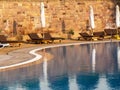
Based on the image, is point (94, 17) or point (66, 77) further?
point (94, 17)

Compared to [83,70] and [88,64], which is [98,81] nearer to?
[83,70]

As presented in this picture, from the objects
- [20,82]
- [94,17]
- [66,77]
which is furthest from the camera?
[94,17]

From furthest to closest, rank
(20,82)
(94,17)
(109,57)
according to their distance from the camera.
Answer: (94,17) → (109,57) → (20,82)

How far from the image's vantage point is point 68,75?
13.9m

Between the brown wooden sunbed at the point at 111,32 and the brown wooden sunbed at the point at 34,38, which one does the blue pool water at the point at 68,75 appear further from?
the brown wooden sunbed at the point at 111,32

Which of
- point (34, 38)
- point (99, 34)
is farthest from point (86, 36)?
point (34, 38)

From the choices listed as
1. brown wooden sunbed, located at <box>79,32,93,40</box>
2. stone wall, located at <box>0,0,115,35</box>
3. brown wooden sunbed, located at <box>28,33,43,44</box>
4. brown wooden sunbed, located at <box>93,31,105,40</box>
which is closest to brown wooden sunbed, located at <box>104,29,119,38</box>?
brown wooden sunbed, located at <box>93,31,105,40</box>

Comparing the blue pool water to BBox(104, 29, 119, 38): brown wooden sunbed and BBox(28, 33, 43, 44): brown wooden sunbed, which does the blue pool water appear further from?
BBox(104, 29, 119, 38): brown wooden sunbed

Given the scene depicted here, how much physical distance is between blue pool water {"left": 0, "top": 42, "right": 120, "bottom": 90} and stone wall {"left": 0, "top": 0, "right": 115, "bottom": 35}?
10.3 meters

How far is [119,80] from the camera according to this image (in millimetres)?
12703

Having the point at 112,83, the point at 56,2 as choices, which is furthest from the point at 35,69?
the point at 56,2

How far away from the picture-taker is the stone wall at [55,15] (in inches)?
1117

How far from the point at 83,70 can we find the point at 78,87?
128 inches

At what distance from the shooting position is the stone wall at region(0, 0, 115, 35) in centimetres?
2838
